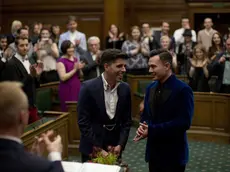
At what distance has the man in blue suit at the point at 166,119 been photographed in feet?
12.0

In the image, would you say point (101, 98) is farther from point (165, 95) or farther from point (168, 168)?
point (168, 168)

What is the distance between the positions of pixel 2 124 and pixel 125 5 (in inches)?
444

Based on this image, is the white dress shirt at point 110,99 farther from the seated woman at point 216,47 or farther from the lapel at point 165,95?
the seated woman at point 216,47

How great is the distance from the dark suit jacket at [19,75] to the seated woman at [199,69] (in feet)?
12.2

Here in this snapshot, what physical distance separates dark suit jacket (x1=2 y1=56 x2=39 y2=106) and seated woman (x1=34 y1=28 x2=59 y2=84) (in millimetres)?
4108

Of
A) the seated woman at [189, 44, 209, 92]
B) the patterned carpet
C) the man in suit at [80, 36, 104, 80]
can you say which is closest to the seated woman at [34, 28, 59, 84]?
the man in suit at [80, 36, 104, 80]

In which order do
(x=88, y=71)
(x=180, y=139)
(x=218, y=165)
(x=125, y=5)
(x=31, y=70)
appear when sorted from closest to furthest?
Result: 1. (x=180, y=139)
2. (x=31, y=70)
3. (x=218, y=165)
4. (x=88, y=71)
5. (x=125, y=5)

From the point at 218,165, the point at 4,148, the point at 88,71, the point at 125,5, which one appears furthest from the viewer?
the point at 125,5

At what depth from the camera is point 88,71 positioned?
7727 mm

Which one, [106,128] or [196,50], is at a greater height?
[196,50]

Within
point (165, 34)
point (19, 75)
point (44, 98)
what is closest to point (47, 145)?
point (19, 75)

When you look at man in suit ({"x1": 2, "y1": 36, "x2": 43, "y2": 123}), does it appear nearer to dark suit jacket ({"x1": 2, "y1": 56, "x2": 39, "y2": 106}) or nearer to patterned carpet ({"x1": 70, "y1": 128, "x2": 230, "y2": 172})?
dark suit jacket ({"x1": 2, "y1": 56, "x2": 39, "y2": 106})

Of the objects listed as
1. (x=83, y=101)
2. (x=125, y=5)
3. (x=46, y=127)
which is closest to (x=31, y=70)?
(x=46, y=127)

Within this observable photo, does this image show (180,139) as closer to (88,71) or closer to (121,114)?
(121,114)
